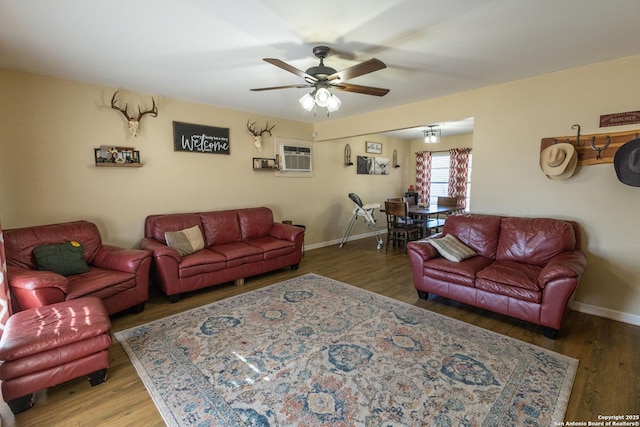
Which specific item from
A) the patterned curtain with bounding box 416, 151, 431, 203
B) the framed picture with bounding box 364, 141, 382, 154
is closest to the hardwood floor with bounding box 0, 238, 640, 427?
the framed picture with bounding box 364, 141, 382, 154

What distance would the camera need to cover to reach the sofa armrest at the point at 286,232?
4.32m

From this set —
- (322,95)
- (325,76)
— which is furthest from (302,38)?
(322,95)

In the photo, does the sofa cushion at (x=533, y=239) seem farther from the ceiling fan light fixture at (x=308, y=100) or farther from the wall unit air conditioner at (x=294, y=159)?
the wall unit air conditioner at (x=294, y=159)

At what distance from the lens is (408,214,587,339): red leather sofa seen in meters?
2.42

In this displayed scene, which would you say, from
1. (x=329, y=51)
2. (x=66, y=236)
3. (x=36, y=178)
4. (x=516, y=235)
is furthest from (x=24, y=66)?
(x=516, y=235)

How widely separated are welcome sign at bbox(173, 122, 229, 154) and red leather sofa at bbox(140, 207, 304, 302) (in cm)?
95

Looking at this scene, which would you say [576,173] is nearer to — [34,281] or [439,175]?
[439,175]

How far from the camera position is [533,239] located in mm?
3010

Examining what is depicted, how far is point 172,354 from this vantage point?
2293mm

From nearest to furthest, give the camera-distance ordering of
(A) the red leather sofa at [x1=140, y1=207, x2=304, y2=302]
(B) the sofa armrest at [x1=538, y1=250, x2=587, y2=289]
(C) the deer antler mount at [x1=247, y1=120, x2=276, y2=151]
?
1. (B) the sofa armrest at [x1=538, y1=250, x2=587, y2=289]
2. (A) the red leather sofa at [x1=140, y1=207, x2=304, y2=302]
3. (C) the deer antler mount at [x1=247, y1=120, x2=276, y2=151]

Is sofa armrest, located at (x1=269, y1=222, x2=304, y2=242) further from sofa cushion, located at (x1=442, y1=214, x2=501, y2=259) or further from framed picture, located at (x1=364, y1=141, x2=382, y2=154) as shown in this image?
framed picture, located at (x1=364, y1=141, x2=382, y2=154)

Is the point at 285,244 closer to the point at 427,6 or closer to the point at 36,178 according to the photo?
the point at 36,178

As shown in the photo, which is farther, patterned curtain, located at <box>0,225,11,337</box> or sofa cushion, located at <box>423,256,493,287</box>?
sofa cushion, located at <box>423,256,493,287</box>

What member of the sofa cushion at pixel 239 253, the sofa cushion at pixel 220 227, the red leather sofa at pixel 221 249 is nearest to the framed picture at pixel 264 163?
the red leather sofa at pixel 221 249
